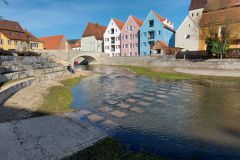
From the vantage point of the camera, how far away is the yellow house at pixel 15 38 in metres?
55.8

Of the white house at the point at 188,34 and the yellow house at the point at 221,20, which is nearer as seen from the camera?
the yellow house at the point at 221,20

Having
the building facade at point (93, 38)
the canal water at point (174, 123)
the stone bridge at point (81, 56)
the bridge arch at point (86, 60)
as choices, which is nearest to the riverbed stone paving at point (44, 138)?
the canal water at point (174, 123)

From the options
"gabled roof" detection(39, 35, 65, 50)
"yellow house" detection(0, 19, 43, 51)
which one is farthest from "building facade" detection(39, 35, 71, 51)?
"yellow house" detection(0, 19, 43, 51)

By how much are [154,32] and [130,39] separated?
1024 centimetres

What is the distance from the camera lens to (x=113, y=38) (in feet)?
243

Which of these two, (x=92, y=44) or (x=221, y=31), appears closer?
(x=221, y=31)

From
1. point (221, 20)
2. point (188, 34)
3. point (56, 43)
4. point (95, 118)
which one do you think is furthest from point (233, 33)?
point (56, 43)

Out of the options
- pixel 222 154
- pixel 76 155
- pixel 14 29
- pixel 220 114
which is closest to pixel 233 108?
pixel 220 114

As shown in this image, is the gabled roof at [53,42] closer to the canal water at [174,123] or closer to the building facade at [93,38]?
the building facade at [93,38]

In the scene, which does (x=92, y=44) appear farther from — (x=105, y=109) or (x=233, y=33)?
(x=105, y=109)

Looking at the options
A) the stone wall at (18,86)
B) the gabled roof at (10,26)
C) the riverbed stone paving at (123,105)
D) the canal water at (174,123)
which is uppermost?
the gabled roof at (10,26)

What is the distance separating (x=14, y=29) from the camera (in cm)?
6019

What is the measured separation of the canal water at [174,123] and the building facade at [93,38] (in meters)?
67.2

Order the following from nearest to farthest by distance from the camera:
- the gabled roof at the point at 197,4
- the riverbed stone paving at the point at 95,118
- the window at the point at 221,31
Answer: the riverbed stone paving at the point at 95,118 < the window at the point at 221,31 < the gabled roof at the point at 197,4
